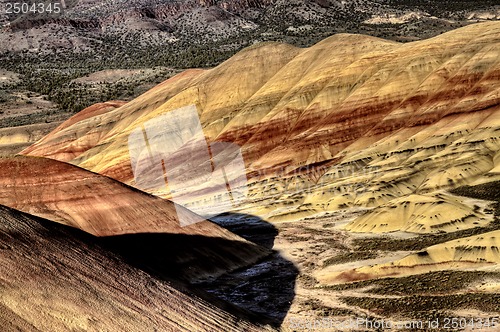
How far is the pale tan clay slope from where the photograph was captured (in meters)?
65.7

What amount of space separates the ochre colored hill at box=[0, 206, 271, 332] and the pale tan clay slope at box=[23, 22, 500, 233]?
2889cm

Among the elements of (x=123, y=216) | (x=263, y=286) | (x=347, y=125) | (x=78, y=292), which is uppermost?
(x=78, y=292)

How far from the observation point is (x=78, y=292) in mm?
23531

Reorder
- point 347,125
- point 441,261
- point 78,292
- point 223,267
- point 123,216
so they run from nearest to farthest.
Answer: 1. point 78,292
2. point 441,261
3. point 223,267
4. point 123,216
5. point 347,125

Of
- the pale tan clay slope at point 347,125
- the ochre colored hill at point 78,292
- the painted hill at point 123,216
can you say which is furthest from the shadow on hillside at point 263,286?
the pale tan clay slope at point 347,125

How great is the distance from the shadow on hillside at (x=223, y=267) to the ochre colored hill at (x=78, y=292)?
3.10m

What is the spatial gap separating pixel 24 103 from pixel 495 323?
124 metres

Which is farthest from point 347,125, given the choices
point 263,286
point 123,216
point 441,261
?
point 263,286

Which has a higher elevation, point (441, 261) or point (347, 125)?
point (441, 261)

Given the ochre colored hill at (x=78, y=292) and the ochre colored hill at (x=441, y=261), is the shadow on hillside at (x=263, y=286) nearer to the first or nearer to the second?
the ochre colored hill at (x=441, y=261)

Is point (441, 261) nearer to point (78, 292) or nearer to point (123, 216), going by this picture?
point (123, 216)

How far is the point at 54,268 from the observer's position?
2433cm

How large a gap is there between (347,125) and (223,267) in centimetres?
4734

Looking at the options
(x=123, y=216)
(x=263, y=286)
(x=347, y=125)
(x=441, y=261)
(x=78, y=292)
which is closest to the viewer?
(x=78, y=292)
